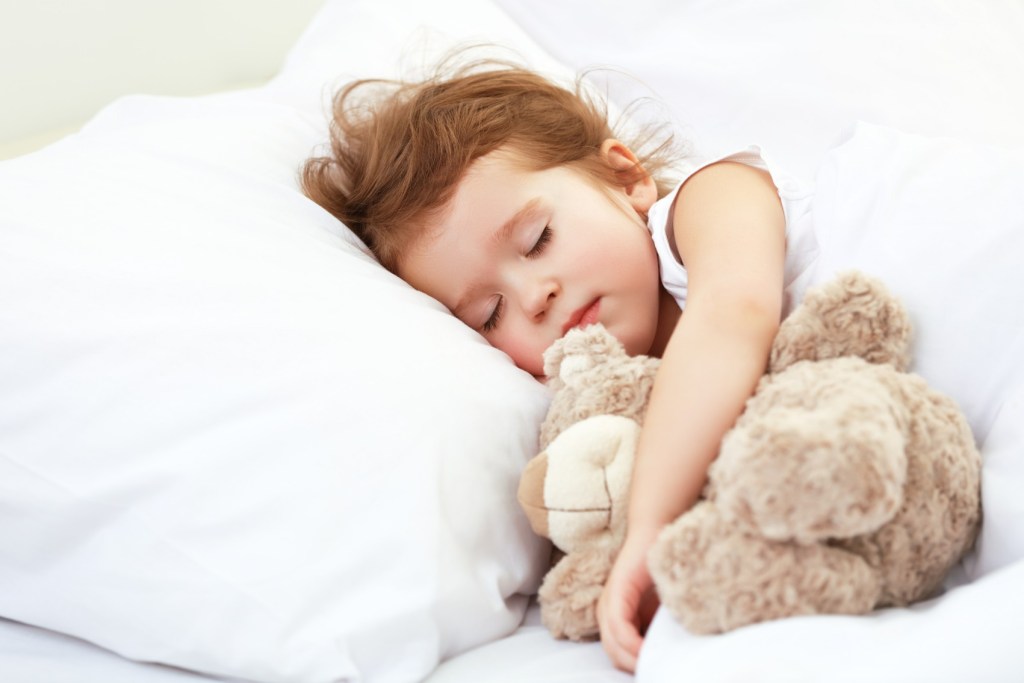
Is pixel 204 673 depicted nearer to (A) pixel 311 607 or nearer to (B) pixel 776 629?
(A) pixel 311 607

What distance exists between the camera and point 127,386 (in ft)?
2.47

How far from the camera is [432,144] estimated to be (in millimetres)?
1130

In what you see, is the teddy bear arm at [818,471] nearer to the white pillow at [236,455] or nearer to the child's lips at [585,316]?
the white pillow at [236,455]

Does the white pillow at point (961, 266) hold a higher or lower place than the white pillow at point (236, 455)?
higher

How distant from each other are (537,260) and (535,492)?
34cm

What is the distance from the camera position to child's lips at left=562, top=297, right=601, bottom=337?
3.26ft

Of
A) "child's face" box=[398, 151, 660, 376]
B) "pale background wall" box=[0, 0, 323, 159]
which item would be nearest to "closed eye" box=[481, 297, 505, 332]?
"child's face" box=[398, 151, 660, 376]

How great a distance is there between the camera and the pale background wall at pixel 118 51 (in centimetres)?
148

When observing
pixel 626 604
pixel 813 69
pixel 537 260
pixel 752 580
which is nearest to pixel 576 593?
pixel 626 604

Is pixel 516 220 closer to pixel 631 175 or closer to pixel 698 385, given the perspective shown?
pixel 631 175

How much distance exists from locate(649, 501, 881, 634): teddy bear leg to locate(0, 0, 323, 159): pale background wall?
4.26ft

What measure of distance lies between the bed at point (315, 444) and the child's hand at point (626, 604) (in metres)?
0.02

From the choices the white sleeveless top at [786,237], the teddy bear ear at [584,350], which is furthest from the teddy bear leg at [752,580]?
the white sleeveless top at [786,237]

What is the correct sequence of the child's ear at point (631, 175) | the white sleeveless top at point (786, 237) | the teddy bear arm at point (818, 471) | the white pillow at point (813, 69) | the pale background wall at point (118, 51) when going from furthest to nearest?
the pale background wall at point (118, 51) → the white pillow at point (813, 69) → the child's ear at point (631, 175) → the white sleeveless top at point (786, 237) → the teddy bear arm at point (818, 471)
